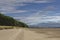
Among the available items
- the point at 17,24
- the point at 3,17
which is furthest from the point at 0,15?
the point at 17,24

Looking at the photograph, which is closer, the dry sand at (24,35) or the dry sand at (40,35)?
the dry sand at (24,35)

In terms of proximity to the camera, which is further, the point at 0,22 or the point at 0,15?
the point at 0,15

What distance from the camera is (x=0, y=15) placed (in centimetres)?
7006

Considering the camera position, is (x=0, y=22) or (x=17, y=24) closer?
(x=0, y=22)

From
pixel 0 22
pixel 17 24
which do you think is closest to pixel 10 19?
pixel 17 24

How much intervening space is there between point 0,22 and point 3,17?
9.48 metres

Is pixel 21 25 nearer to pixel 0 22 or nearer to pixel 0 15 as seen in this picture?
pixel 0 15

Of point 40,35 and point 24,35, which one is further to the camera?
point 40,35

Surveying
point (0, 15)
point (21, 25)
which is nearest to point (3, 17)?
point (0, 15)

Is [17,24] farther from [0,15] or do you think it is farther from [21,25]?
[0,15]

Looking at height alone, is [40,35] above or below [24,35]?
below

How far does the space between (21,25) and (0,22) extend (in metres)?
12.5

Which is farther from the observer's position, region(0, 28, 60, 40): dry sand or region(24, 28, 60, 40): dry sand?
region(24, 28, 60, 40): dry sand

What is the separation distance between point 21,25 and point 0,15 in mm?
7905
